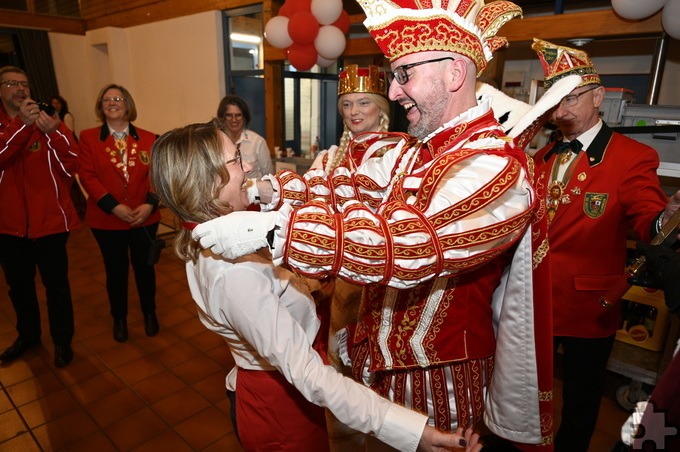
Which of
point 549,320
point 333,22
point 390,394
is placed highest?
point 333,22

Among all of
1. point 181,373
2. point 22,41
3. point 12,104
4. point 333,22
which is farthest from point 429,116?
point 22,41

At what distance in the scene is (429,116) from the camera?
1.20 meters

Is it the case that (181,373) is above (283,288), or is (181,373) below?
below

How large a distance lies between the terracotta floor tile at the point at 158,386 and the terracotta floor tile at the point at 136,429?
5.1 inches

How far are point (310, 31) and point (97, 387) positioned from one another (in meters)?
3.62

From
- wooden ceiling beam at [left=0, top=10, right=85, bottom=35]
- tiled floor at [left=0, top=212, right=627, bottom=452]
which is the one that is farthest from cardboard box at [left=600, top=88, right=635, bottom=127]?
wooden ceiling beam at [left=0, top=10, right=85, bottom=35]

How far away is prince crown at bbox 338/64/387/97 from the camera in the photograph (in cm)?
248

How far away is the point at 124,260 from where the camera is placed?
10.4 ft

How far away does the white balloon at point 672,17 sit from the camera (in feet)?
8.78

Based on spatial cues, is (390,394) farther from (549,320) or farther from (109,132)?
(109,132)

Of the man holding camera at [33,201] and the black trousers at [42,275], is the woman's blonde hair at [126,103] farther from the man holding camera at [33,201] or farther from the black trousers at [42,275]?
the black trousers at [42,275]

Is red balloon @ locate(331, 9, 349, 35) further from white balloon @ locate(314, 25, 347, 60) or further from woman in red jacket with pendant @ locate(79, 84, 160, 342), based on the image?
woman in red jacket with pendant @ locate(79, 84, 160, 342)

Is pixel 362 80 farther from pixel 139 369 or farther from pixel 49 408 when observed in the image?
pixel 49 408

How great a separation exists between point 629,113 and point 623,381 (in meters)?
1.74
